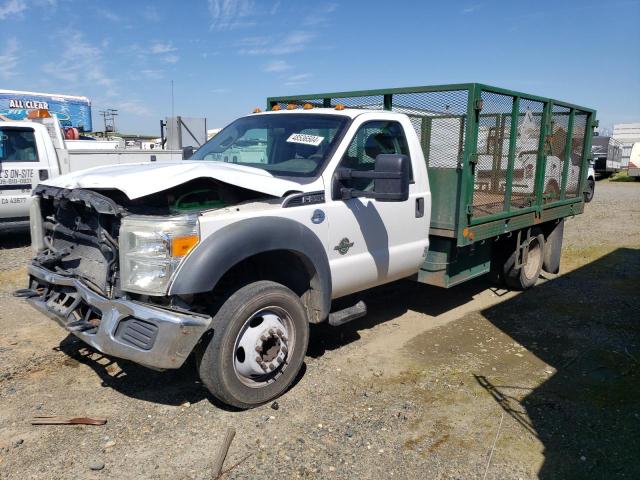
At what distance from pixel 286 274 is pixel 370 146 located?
1384 mm

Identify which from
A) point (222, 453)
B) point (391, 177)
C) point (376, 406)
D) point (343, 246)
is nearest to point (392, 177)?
point (391, 177)

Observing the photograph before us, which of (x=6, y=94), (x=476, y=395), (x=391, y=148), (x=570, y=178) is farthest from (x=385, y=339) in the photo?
(x=6, y=94)

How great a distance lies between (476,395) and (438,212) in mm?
1840

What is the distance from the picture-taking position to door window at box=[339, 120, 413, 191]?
14.7ft

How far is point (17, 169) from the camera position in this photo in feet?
29.0

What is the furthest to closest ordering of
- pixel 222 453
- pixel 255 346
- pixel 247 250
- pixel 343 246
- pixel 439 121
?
pixel 439 121 → pixel 343 246 → pixel 255 346 → pixel 247 250 → pixel 222 453

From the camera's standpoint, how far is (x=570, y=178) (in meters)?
7.52

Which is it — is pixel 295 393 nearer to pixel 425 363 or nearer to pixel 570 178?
pixel 425 363

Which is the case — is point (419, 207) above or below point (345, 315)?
above

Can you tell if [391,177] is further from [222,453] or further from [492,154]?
[492,154]

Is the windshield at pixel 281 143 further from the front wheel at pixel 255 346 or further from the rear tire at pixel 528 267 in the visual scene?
the rear tire at pixel 528 267

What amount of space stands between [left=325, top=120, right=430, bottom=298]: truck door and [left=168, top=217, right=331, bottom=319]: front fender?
0.70 feet

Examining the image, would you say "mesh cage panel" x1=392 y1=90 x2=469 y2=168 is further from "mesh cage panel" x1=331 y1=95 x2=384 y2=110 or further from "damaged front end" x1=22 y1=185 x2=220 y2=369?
"damaged front end" x1=22 y1=185 x2=220 y2=369

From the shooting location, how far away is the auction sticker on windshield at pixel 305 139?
Answer: 14.7 ft
